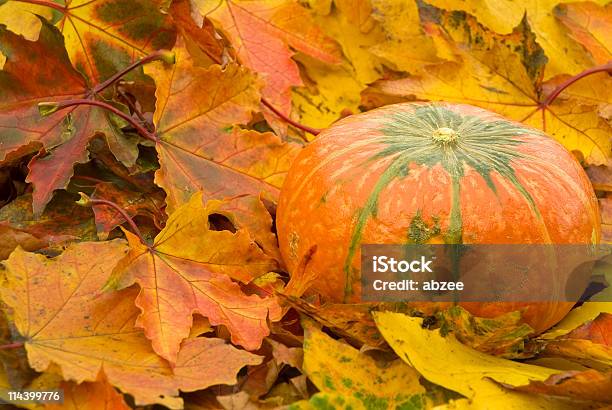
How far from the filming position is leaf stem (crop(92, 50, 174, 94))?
1352mm

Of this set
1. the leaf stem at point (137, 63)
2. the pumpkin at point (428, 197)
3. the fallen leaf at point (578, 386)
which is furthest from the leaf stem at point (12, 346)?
the fallen leaf at point (578, 386)

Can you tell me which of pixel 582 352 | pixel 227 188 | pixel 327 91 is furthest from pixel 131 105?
pixel 582 352

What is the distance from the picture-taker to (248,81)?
1437 mm

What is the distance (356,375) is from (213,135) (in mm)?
500

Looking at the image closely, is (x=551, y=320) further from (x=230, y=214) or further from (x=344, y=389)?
(x=230, y=214)

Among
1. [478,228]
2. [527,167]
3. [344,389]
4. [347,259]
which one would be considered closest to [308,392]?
[344,389]

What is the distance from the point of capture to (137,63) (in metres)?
1.37

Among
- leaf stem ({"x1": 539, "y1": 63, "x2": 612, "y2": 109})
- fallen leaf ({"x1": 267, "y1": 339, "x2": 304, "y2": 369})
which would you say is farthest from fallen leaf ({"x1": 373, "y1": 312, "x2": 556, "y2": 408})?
leaf stem ({"x1": 539, "y1": 63, "x2": 612, "y2": 109})

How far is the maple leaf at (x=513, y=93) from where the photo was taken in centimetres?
161

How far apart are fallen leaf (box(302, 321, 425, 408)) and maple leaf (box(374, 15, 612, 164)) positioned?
2.19 feet

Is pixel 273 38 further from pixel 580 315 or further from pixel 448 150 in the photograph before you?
pixel 580 315

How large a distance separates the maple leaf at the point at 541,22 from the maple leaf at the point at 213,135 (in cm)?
54

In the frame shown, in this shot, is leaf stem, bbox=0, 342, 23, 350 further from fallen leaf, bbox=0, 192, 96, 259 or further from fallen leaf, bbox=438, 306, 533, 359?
fallen leaf, bbox=438, 306, 533, 359

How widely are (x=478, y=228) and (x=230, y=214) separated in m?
0.37
